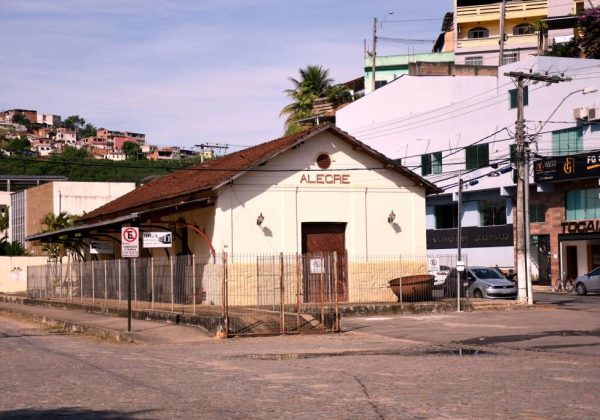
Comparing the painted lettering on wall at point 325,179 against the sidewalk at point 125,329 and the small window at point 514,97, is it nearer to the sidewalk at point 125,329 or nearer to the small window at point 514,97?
the sidewalk at point 125,329

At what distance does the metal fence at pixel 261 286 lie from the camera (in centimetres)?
2277

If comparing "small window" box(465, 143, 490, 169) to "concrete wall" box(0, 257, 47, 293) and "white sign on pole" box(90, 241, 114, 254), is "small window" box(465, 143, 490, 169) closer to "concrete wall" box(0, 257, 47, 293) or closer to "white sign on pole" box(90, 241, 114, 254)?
"white sign on pole" box(90, 241, 114, 254)

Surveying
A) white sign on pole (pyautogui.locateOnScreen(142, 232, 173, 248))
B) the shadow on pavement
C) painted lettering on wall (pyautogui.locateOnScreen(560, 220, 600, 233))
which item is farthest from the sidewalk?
painted lettering on wall (pyautogui.locateOnScreen(560, 220, 600, 233))

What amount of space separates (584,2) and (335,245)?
5334cm

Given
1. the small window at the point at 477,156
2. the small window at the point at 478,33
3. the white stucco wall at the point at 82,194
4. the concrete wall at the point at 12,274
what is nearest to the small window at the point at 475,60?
the small window at the point at 478,33

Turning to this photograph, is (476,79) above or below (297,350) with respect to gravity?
above

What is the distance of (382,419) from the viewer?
9.42 m

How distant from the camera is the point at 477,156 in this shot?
5609 centimetres

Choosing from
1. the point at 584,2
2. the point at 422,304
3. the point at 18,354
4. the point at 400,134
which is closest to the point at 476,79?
the point at 400,134

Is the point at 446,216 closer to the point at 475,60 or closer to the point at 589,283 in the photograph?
the point at 589,283

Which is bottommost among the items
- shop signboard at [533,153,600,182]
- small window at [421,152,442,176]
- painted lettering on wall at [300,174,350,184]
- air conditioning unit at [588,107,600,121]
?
painted lettering on wall at [300,174,350,184]

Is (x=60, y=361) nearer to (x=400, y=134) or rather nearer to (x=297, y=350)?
(x=297, y=350)

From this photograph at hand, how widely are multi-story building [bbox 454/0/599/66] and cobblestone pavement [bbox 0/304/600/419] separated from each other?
204 feet

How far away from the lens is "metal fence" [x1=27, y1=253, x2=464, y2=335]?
22766 millimetres
